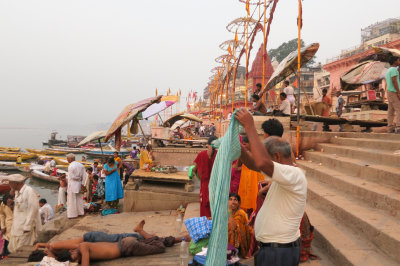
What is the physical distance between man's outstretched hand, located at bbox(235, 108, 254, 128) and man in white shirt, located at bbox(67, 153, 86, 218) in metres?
5.99

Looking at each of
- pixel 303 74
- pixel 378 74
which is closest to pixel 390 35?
pixel 303 74

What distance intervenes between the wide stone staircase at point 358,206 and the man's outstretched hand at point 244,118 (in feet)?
6.48

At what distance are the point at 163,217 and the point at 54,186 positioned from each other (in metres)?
15.8

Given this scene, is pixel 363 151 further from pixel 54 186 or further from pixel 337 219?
pixel 54 186

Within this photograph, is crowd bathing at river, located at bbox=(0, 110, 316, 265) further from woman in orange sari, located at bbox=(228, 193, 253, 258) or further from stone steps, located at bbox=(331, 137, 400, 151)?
stone steps, located at bbox=(331, 137, 400, 151)

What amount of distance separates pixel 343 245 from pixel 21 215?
5596mm

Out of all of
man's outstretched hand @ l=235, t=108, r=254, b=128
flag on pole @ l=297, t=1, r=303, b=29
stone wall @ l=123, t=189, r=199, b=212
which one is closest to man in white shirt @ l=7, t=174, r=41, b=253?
stone wall @ l=123, t=189, r=199, b=212

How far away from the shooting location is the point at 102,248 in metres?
3.94

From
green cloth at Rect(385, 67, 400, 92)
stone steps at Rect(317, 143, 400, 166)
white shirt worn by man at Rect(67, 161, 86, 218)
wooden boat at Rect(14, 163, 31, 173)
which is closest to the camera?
stone steps at Rect(317, 143, 400, 166)

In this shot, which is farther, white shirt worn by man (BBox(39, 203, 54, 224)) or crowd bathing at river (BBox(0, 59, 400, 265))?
white shirt worn by man (BBox(39, 203, 54, 224))

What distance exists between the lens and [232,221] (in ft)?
11.5

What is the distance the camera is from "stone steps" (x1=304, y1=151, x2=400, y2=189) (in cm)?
372

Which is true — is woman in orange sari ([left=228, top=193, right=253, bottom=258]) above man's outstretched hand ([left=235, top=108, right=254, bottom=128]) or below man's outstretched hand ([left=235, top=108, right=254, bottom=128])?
below

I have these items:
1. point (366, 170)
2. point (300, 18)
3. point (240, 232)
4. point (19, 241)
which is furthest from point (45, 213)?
point (300, 18)
